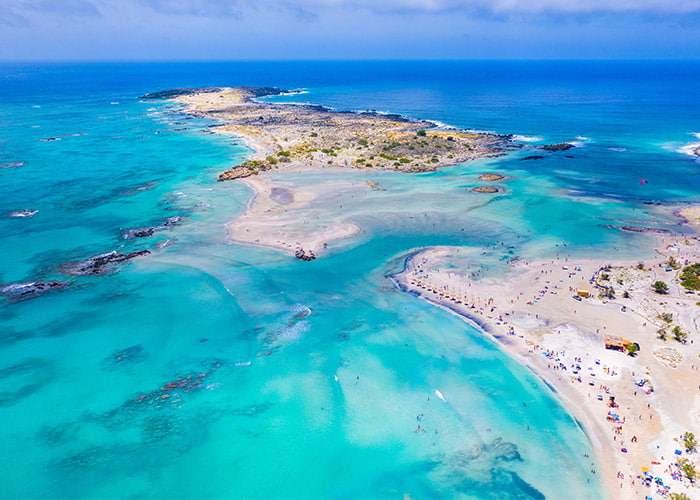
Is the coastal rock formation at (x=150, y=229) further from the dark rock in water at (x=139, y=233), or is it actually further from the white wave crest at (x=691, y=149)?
the white wave crest at (x=691, y=149)

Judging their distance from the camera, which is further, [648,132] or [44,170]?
[648,132]

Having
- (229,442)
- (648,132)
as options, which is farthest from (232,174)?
(648,132)

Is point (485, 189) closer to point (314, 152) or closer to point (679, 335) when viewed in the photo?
point (314, 152)

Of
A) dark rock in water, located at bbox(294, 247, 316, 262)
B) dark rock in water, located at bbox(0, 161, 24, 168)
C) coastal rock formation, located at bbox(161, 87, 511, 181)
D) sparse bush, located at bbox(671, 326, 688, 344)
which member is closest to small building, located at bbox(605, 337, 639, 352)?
sparse bush, located at bbox(671, 326, 688, 344)

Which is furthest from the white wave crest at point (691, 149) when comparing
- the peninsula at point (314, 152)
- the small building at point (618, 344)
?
the small building at point (618, 344)

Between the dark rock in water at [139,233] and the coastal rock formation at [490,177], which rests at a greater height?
the coastal rock formation at [490,177]

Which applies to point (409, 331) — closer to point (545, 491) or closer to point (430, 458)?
point (430, 458)
